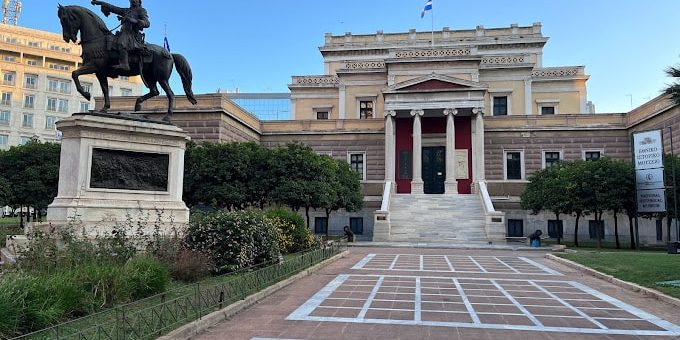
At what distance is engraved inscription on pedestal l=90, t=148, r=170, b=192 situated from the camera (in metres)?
13.2

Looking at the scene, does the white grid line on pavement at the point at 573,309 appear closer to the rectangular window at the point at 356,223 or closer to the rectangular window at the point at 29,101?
the rectangular window at the point at 356,223

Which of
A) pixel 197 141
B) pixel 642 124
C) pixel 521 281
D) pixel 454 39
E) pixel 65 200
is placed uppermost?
pixel 454 39

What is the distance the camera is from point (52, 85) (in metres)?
87.3

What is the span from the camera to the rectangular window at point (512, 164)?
4150cm

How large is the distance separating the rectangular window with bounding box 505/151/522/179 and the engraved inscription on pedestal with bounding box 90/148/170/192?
33.2 metres

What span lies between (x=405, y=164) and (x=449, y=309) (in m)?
32.4

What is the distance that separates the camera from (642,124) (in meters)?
37.7

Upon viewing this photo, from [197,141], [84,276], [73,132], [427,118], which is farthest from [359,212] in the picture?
[84,276]

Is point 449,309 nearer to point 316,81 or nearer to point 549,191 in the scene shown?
point 549,191

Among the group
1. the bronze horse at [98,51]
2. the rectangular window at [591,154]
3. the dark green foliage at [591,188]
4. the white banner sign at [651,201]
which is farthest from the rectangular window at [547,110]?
the bronze horse at [98,51]

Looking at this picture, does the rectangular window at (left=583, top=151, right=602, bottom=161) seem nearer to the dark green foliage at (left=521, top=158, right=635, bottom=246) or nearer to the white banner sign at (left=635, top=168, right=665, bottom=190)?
the dark green foliage at (left=521, top=158, right=635, bottom=246)

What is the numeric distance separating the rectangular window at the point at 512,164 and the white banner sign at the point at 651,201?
1541cm

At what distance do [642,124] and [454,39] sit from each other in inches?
899

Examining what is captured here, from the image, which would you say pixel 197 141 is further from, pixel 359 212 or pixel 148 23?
pixel 148 23
